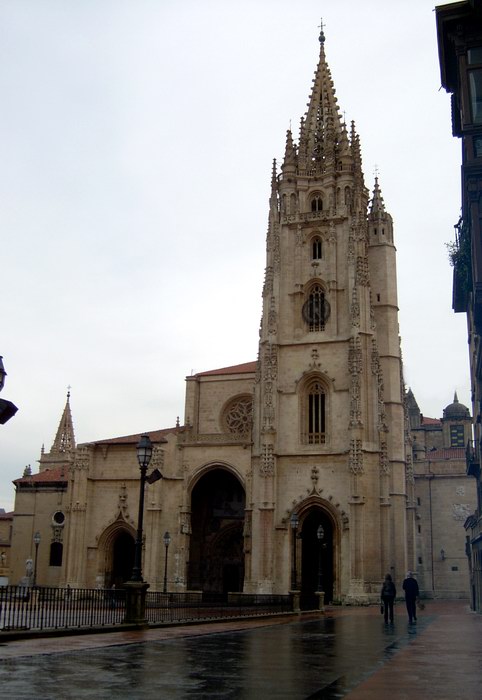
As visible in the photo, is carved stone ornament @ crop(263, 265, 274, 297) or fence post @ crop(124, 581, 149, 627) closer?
fence post @ crop(124, 581, 149, 627)

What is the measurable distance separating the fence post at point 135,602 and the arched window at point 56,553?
118 ft

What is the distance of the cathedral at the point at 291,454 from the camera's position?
1772 inches

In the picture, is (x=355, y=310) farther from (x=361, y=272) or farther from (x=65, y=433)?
(x=65, y=433)

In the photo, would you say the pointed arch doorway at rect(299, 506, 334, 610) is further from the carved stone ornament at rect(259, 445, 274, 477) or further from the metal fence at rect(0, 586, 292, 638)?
the metal fence at rect(0, 586, 292, 638)

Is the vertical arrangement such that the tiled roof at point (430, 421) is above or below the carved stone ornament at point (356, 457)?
above

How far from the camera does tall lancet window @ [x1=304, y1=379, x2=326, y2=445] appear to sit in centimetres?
4700

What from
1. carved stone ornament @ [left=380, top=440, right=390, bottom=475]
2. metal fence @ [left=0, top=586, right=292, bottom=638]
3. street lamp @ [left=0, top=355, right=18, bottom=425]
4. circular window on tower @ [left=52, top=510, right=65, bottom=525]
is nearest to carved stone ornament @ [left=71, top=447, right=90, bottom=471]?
circular window on tower @ [left=52, top=510, right=65, bottom=525]

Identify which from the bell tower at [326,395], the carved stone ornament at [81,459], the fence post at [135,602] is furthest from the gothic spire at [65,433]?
the fence post at [135,602]

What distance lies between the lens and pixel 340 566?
44219 mm

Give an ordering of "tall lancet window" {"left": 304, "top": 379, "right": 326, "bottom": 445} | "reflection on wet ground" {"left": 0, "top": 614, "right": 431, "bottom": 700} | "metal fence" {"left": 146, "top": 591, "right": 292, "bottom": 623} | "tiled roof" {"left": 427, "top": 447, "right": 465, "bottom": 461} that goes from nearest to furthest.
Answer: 1. "reflection on wet ground" {"left": 0, "top": 614, "right": 431, "bottom": 700}
2. "metal fence" {"left": 146, "top": 591, "right": 292, "bottom": 623}
3. "tall lancet window" {"left": 304, "top": 379, "right": 326, "bottom": 445}
4. "tiled roof" {"left": 427, "top": 447, "right": 465, "bottom": 461}

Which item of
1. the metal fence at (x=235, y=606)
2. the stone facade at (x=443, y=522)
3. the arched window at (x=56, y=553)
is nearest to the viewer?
the metal fence at (x=235, y=606)

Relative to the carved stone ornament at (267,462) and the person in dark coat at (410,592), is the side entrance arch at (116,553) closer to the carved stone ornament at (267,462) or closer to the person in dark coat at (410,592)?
the carved stone ornament at (267,462)

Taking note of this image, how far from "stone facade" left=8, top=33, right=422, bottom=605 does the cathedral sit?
9cm

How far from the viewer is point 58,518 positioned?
56.0 metres
